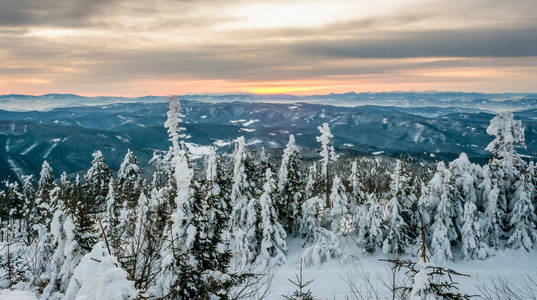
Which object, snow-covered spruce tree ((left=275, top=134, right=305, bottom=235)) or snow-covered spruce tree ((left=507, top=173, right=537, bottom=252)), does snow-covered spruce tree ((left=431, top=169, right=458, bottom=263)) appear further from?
snow-covered spruce tree ((left=275, top=134, right=305, bottom=235))

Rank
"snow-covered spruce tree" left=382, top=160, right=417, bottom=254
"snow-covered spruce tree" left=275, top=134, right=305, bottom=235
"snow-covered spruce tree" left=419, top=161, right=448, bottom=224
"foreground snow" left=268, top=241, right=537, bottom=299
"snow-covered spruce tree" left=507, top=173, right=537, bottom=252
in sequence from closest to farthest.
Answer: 1. "foreground snow" left=268, top=241, right=537, bottom=299
2. "snow-covered spruce tree" left=507, top=173, right=537, bottom=252
3. "snow-covered spruce tree" left=382, top=160, right=417, bottom=254
4. "snow-covered spruce tree" left=419, top=161, right=448, bottom=224
5. "snow-covered spruce tree" left=275, top=134, right=305, bottom=235

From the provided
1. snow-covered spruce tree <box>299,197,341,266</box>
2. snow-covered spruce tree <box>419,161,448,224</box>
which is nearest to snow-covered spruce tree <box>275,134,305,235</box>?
snow-covered spruce tree <box>299,197,341,266</box>

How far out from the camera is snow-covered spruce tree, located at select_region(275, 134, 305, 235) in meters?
26.5

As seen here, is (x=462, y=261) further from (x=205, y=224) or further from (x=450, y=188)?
(x=205, y=224)

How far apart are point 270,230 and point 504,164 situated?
64.8ft

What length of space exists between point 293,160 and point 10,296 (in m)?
23.7

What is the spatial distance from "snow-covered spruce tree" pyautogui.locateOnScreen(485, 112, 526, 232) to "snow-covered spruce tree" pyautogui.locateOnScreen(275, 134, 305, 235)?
1517 centimetres

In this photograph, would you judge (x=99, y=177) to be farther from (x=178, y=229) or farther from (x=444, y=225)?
(x=444, y=225)

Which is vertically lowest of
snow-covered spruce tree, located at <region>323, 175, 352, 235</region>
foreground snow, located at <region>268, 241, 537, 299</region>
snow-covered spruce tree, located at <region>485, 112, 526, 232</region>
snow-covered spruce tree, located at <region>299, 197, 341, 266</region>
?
foreground snow, located at <region>268, 241, 537, 299</region>

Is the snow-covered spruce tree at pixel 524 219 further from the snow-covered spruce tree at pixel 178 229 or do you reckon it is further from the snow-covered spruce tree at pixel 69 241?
the snow-covered spruce tree at pixel 69 241

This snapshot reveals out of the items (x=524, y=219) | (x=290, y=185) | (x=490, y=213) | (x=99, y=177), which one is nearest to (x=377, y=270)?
(x=290, y=185)

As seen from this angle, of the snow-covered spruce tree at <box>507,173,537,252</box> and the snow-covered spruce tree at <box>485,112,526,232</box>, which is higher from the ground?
the snow-covered spruce tree at <box>485,112,526,232</box>

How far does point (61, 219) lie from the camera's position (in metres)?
12.0

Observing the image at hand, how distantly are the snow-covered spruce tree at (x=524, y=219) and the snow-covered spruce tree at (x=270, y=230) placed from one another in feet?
58.6
